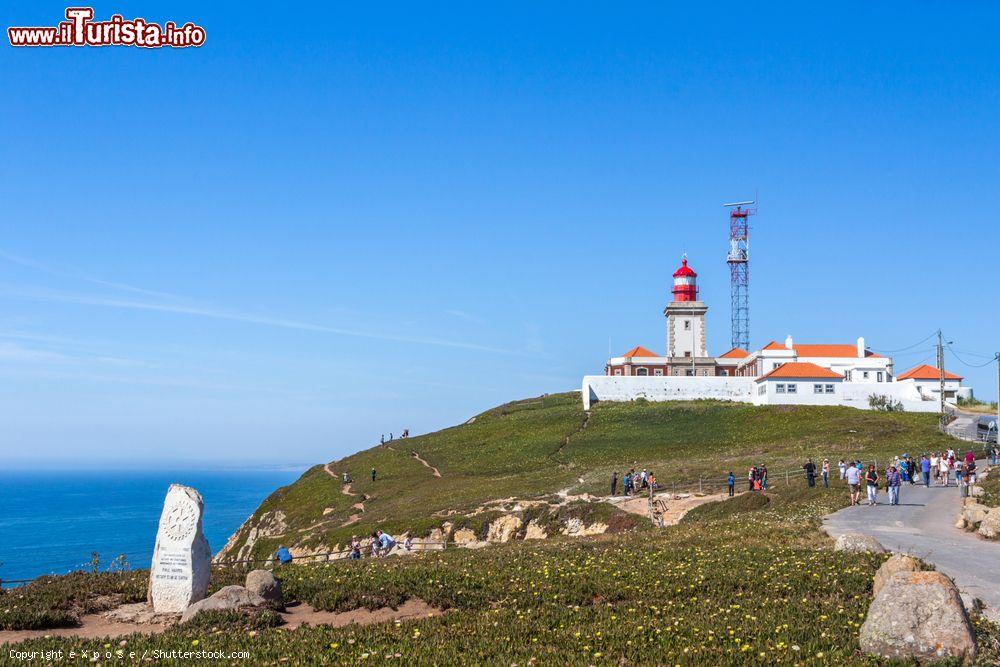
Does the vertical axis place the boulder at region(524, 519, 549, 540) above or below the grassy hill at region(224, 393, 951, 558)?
below

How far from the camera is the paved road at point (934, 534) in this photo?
22719 mm

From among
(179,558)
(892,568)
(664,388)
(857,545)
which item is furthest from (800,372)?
(179,558)

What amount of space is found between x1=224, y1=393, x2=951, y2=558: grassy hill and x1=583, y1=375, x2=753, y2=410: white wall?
247 centimetres

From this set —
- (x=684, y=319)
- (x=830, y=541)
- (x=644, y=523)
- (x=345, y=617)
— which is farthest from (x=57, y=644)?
(x=684, y=319)

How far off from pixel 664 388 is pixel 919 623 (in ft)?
307

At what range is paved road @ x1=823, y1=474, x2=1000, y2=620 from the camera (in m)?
22.7

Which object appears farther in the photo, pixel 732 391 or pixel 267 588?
pixel 732 391

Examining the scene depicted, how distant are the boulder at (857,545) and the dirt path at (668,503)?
21284mm

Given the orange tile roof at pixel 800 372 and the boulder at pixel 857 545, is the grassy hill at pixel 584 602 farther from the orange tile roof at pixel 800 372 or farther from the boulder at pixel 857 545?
the orange tile roof at pixel 800 372

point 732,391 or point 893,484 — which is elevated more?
point 732,391

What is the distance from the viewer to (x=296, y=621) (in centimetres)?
1964

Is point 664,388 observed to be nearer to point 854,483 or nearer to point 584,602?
point 854,483

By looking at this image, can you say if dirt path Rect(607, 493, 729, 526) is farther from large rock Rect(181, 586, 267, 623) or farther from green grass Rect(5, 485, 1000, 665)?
large rock Rect(181, 586, 267, 623)

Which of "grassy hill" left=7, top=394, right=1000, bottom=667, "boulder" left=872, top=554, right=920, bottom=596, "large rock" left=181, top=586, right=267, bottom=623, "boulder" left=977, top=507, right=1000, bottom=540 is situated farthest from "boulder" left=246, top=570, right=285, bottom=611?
"boulder" left=977, top=507, right=1000, bottom=540
